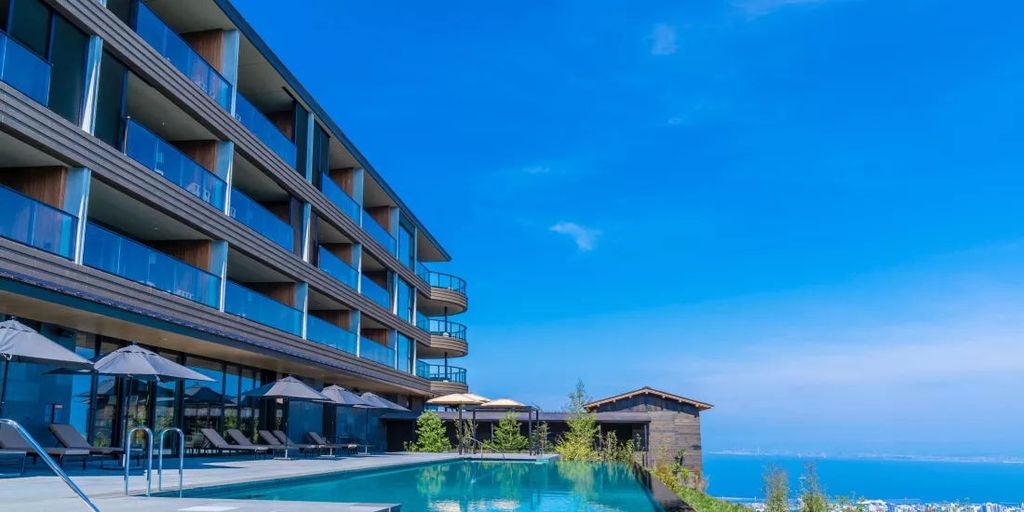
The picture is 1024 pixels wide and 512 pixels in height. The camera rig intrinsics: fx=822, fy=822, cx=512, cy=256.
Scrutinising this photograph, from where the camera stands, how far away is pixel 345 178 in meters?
29.9

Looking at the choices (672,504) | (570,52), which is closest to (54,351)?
(672,504)

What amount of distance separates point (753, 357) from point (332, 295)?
31.7 metres

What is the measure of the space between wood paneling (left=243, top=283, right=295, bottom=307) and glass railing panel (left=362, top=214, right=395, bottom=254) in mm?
6389

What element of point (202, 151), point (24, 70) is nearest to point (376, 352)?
point (202, 151)

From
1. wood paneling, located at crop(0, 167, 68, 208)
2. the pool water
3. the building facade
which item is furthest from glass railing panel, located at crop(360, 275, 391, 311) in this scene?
wood paneling, located at crop(0, 167, 68, 208)

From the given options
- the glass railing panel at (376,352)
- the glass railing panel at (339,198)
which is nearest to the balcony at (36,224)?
the glass railing panel at (339,198)

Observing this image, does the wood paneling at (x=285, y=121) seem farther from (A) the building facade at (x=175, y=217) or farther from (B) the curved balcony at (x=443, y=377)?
(B) the curved balcony at (x=443, y=377)

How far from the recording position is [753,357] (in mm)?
49625

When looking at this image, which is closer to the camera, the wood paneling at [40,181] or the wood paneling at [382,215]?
the wood paneling at [40,181]

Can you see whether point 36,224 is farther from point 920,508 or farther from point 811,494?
point 920,508

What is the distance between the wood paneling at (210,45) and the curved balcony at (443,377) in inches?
753

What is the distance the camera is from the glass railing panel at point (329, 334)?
23828 mm

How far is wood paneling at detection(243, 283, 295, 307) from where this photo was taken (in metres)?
23.3

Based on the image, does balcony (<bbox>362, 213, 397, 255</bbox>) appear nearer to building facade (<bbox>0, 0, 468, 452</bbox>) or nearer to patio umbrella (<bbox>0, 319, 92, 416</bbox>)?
building facade (<bbox>0, 0, 468, 452</bbox>)
